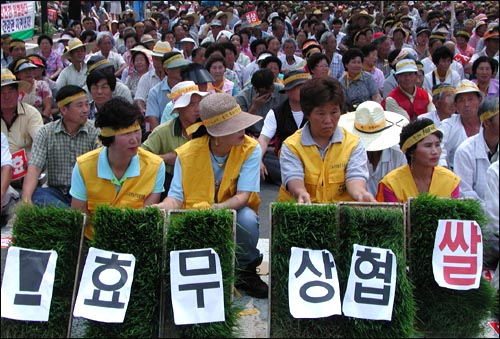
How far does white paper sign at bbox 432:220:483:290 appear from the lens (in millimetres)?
3623

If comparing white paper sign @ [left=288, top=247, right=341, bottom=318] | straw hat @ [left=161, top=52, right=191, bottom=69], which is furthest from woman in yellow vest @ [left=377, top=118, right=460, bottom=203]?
straw hat @ [left=161, top=52, right=191, bottom=69]

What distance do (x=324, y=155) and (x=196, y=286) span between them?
143 centimetres

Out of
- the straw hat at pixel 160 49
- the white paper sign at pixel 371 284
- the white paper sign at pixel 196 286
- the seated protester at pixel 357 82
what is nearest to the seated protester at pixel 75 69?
the straw hat at pixel 160 49

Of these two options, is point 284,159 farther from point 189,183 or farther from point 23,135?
point 23,135

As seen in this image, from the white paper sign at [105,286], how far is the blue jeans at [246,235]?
84 cm

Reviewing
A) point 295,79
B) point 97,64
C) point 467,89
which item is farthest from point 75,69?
point 467,89

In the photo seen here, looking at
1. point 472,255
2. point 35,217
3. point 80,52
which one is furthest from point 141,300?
point 80,52

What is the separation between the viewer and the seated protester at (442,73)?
8.88m

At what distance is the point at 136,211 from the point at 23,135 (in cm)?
347

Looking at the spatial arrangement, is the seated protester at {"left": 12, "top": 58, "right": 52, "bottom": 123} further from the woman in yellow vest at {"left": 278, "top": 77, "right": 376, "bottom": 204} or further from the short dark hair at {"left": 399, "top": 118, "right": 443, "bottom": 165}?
Answer: the short dark hair at {"left": 399, "top": 118, "right": 443, "bottom": 165}

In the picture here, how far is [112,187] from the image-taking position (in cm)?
429

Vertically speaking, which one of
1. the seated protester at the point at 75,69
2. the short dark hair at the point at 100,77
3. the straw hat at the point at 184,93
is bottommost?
the seated protester at the point at 75,69

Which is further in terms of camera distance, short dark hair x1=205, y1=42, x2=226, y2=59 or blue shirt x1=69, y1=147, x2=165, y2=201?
short dark hair x1=205, y1=42, x2=226, y2=59

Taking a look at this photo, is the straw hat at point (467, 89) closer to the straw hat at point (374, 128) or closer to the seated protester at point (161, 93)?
the straw hat at point (374, 128)
